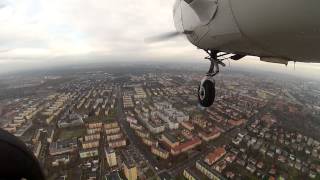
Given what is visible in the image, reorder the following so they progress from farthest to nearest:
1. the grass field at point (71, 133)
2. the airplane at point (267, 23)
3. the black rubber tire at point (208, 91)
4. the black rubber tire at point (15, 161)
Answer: the grass field at point (71, 133), the black rubber tire at point (208, 91), the black rubber tire at point (15, 161), the airplane at point (267, 23)

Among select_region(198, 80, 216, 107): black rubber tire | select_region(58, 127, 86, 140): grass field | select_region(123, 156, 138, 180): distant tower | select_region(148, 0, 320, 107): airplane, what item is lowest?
select_region(58, 127, 86, 140): grass field

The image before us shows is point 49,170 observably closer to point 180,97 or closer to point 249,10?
point 249,10

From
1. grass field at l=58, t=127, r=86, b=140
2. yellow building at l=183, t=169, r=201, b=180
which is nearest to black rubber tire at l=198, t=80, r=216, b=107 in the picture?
yellow building at l=183, t=169, r=201, b=180

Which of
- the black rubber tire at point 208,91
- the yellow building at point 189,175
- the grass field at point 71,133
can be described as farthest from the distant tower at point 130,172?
the black rubber tire at point 208,91

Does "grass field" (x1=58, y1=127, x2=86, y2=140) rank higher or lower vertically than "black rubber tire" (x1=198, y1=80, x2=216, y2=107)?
lower

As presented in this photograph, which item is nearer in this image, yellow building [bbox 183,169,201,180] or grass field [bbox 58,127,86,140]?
yellow building [bbox 183,169,201,180]

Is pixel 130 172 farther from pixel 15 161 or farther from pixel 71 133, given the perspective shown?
pixel 15 161

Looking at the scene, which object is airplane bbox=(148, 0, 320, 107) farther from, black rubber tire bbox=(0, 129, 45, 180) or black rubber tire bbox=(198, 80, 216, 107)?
black rubber tire bbox=(198, 80, 216, 107)

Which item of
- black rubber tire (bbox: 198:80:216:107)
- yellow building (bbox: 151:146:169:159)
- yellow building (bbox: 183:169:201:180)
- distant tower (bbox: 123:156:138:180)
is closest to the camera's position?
black rubber tire (bbox: 198:80:216:107)

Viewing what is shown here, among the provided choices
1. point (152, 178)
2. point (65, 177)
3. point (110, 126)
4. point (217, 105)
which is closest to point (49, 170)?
point (65, 177)

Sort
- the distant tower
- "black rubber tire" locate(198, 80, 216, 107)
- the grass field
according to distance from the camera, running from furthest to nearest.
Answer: the grass field, the distant tower, "black rubber tire" locate(198, 80, 216, 107)

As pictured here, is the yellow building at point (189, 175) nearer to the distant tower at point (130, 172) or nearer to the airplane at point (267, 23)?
the distant tower at point (130, 172)
